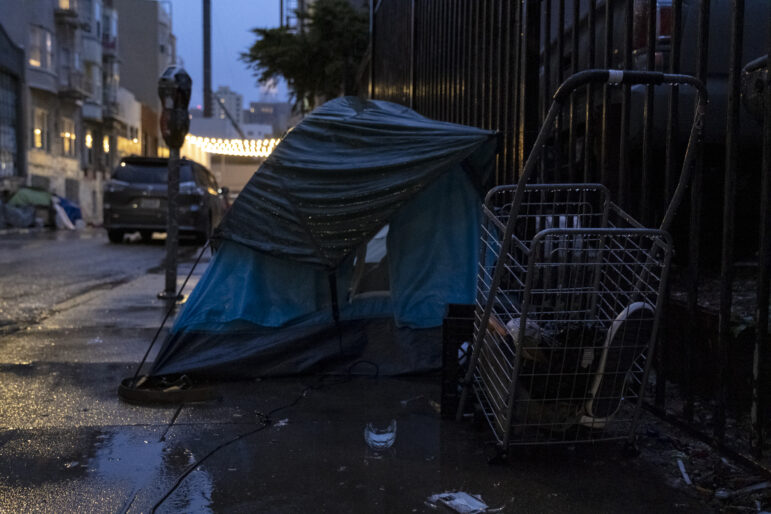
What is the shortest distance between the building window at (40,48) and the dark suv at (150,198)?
78.2 ft

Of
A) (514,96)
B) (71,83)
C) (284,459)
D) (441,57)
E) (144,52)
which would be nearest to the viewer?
(284,459)

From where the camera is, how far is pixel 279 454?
11.1 feet

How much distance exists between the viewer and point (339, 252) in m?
A: 4.78

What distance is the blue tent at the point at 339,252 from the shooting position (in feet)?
15.6

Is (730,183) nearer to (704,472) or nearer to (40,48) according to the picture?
(704,472)

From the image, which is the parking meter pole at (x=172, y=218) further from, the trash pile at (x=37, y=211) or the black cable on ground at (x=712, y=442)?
the trash pile at (x=37, y=211)

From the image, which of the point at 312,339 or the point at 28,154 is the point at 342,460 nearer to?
the point at 312,339

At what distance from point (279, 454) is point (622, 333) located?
62.4 inches

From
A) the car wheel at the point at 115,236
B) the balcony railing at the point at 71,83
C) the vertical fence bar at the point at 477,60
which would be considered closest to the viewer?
the vertical fence bar at the point at 477,60

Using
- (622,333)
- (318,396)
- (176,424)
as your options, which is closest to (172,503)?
(176,424)

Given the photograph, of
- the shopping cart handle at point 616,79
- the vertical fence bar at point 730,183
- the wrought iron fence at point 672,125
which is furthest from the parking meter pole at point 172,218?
the vertical fence bar at point 730,183

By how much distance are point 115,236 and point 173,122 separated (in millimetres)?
10141

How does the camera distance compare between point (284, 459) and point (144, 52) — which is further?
point (144, 52)

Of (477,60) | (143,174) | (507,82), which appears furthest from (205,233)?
(507,82)
